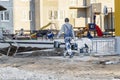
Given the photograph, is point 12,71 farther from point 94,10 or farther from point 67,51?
point 94,10

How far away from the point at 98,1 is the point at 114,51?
56.3 m

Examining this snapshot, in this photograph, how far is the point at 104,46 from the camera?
79.3 ft

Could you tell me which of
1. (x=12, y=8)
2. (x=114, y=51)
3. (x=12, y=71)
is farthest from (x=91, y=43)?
(x=12, y=8)

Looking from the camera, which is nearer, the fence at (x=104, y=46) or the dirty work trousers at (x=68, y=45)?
the dirty work trousers at (x=68, y=45)

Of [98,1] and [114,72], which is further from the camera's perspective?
[98,1]

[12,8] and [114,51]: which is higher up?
[12,8]

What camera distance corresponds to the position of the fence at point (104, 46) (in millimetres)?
23562

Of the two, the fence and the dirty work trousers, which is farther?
the fence

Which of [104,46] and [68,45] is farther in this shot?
[104,46]

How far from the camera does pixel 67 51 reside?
2156 cm

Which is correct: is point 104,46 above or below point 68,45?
below

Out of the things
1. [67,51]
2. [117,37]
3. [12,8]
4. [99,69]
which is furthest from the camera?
[12,8]

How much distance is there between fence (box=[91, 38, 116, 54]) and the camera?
23.6 metres

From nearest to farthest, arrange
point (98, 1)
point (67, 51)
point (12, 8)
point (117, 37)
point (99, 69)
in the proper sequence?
point (99, 69), point (67, 51), point (117, 37), point (12, 8), point (98, 1)
